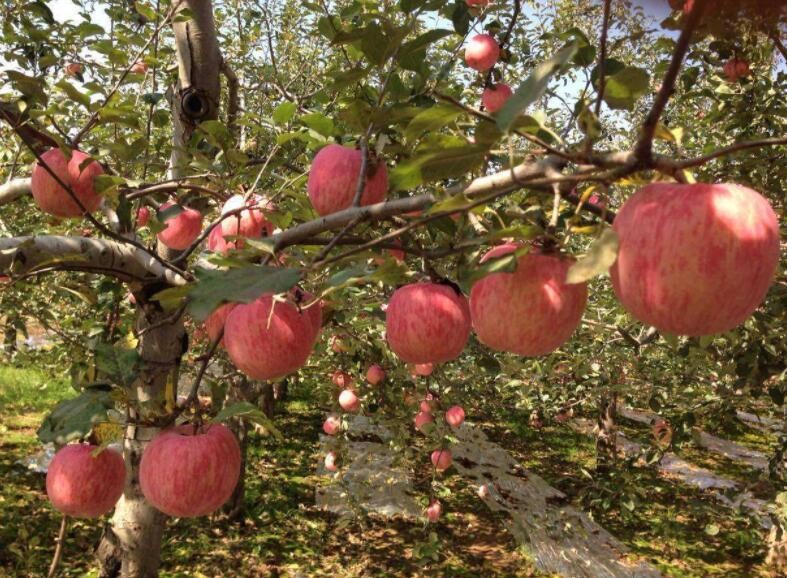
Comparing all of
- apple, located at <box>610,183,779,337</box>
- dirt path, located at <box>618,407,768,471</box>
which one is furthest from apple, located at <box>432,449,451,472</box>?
dirt path, located at <box>618,407,768,471</box>

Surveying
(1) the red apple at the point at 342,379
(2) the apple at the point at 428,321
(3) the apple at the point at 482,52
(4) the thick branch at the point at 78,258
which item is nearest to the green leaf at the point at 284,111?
(4) the thick branch at the point at 78,258

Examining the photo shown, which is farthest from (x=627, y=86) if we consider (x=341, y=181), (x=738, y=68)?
(x=738, y=68)

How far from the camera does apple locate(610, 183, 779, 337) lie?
2.33 feet

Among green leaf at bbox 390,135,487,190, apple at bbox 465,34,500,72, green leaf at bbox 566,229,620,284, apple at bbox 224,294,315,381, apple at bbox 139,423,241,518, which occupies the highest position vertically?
apple at bbox 465,34,500,72

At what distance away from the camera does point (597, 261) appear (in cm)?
63

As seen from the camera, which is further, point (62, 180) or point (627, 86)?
point (62, 180)

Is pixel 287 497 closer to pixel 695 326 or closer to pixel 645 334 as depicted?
pixel 645 334

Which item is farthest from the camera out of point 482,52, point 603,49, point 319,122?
point 482,52

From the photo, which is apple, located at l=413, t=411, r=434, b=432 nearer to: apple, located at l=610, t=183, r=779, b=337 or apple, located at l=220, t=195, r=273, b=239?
apple, located at l=220, t=195, r=273, b=239

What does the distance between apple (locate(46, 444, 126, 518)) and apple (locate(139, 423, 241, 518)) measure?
248 millimetres

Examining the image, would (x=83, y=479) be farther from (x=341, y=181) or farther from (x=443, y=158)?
(x=443, y=158)

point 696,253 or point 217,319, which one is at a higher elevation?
point 696,253

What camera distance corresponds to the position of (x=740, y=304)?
746mm

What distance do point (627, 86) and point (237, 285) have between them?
618mm
